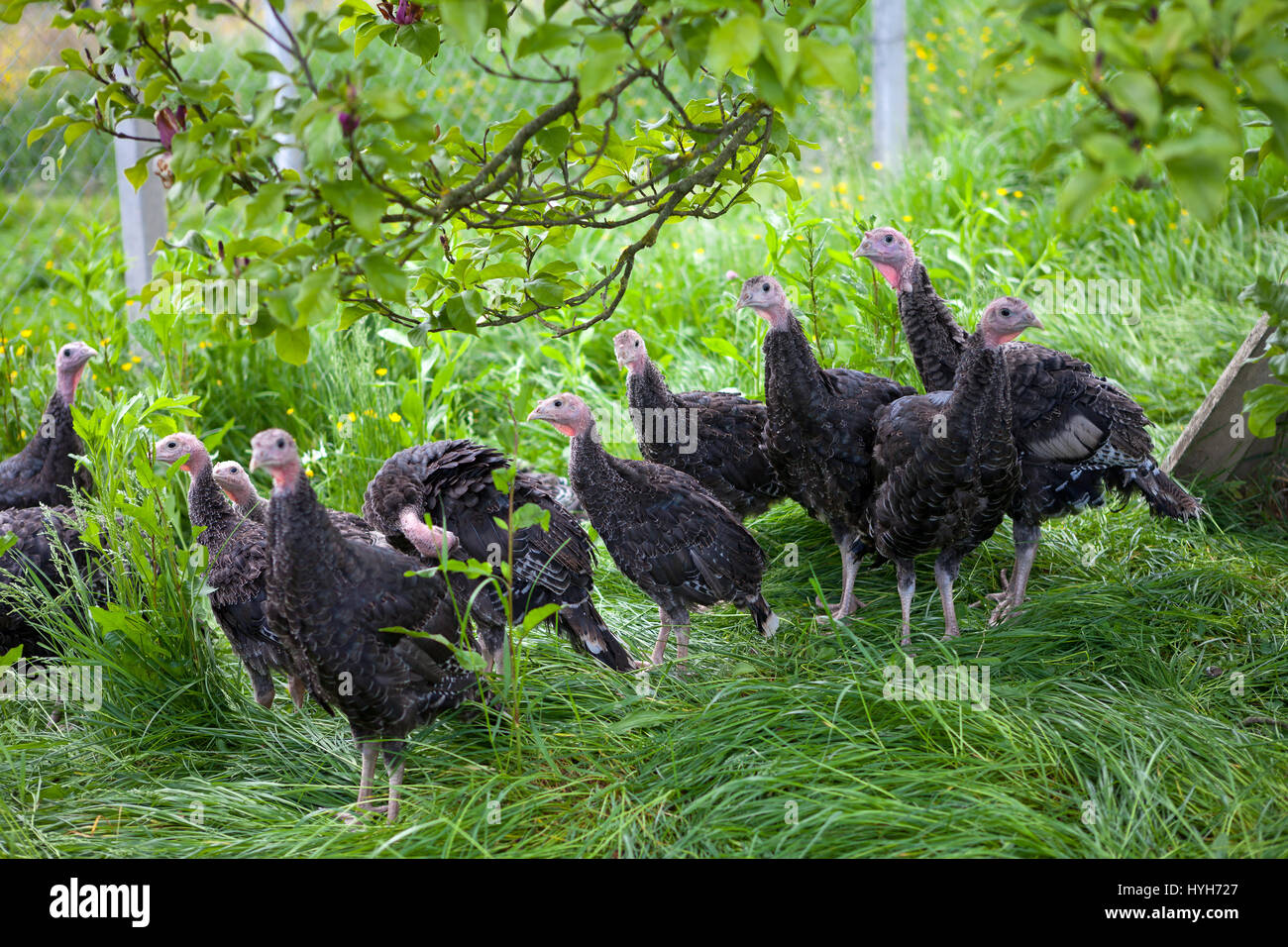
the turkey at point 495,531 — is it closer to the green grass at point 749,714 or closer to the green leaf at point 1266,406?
the green grass at point 749,714

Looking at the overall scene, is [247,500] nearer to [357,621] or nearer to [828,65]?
[357,621]

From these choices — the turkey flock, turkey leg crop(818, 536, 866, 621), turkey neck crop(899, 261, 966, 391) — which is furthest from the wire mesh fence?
turkey leg crop(818, 536, 866, 621)

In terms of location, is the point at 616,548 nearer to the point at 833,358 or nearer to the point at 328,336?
the point at 833,358

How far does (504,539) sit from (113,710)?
1.30m

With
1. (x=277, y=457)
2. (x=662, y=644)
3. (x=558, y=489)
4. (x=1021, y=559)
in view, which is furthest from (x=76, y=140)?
(x=1021, y=559)

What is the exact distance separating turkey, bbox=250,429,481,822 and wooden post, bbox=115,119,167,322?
350cm

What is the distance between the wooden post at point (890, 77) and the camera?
7.81m

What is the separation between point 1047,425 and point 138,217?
187 inches

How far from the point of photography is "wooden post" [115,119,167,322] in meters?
5.80

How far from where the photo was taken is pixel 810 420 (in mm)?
3758

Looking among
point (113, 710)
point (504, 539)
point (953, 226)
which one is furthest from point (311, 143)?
point (953, 226)

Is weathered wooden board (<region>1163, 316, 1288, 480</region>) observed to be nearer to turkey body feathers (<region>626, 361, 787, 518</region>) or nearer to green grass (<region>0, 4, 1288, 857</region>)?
green grass (<region>0, 4, 1288, 857</region>)

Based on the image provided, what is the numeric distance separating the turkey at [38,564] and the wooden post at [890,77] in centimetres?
592

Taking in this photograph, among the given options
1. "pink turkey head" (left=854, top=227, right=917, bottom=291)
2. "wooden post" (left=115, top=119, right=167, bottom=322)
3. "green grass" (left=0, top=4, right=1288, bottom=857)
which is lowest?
"green grass" (left=0, top=4, right=1288, bottom=857)
